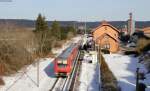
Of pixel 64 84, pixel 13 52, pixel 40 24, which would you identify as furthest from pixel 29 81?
pixel 40 24

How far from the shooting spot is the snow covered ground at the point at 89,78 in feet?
98.1

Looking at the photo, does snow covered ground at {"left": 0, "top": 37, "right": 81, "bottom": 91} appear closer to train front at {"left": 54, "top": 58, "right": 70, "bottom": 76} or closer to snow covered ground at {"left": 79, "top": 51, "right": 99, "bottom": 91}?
train front at {"left": 54, "top": 58, "right": 70, "bottom": 76}

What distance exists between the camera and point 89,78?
113 feet

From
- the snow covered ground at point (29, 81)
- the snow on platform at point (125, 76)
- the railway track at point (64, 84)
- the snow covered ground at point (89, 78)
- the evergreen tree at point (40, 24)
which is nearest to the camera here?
the railway track at point (64, 84)

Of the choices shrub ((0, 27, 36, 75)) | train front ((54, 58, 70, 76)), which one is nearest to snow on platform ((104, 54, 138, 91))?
train front ((54, 58, 70, 76))

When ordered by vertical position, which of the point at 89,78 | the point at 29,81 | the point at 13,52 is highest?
the point at 13,52

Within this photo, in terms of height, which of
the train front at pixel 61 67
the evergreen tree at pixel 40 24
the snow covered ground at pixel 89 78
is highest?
the evergreen tree at pixel 40 24

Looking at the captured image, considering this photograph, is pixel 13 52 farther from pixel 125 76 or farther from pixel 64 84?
pixel 125 76

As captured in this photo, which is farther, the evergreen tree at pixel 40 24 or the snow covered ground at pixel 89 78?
the evergreen tree at pixel 40 24

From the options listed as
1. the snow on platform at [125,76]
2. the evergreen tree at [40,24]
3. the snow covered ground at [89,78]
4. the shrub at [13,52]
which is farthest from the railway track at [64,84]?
the evergreen tree at [40,24]

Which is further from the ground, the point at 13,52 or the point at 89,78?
the point at 13,52

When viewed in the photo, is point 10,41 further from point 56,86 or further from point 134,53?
point 134,53

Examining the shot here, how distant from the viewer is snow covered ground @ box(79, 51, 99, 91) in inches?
1177

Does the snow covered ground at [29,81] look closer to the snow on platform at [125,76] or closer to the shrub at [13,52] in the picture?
the shrub at [13,52]
